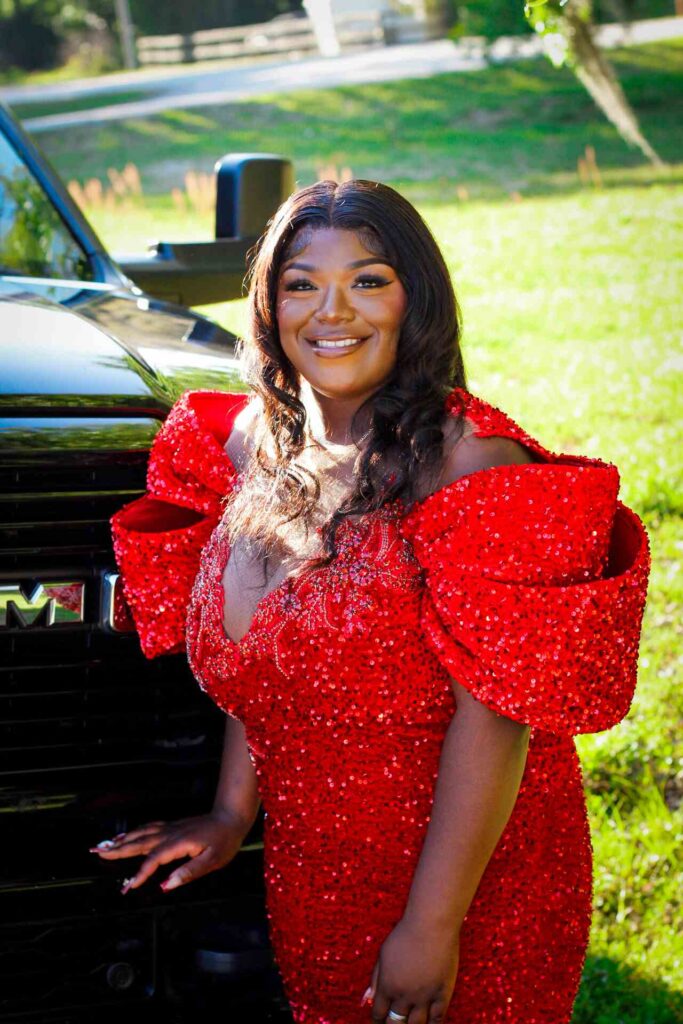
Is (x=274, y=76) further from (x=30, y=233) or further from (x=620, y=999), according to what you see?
(x=620, y=999)

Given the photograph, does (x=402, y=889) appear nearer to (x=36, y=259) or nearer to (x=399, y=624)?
(x=399, y=624)

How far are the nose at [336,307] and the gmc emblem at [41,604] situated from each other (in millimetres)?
614

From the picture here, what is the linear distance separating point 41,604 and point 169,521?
0.86 ft

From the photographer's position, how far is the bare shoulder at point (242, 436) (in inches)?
90.2

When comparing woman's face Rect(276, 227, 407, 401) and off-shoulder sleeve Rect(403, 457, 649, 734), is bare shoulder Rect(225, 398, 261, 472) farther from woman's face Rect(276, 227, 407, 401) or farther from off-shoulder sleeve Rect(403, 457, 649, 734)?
off-shoulder sleeve Rect(403, 457, 649, 734)

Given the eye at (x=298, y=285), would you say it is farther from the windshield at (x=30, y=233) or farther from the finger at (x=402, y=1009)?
the windshield at (x=30, y=233)

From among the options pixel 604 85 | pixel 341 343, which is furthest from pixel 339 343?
pixel 604 85

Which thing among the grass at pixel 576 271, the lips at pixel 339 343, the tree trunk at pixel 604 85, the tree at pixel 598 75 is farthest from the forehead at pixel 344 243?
the tree trunk at pixel 604 85

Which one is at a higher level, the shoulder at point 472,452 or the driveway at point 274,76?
the shoulder at point 472,452

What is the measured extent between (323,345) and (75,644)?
0.64 m

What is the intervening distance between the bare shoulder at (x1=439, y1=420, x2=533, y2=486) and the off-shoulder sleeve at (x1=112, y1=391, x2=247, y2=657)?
49cm

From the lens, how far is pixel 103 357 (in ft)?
8.23

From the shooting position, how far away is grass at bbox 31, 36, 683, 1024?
3436 millimetres

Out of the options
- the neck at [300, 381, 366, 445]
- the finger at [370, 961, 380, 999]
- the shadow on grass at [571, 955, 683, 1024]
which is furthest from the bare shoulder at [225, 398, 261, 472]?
the shadow on grass at [571, 955, 683, 1024]
